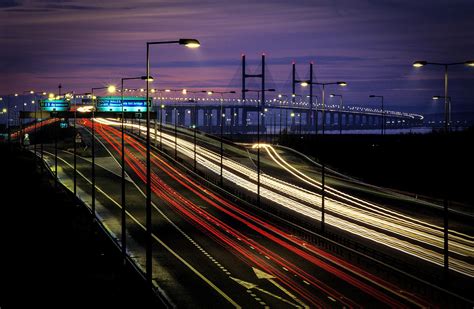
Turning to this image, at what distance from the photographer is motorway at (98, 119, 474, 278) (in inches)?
1775

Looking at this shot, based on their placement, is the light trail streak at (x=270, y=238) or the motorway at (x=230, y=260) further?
the light trail streak at (x=270, y=238)

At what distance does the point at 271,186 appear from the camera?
269ft

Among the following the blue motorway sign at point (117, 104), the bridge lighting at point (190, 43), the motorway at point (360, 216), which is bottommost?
the motorway at point (360, 216)

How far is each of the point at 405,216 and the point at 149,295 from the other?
124 ft

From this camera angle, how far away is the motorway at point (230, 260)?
3198 cm

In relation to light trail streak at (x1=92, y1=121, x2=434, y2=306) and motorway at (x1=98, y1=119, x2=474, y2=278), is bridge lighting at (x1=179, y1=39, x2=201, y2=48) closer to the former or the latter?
light trail streak at (x1=92, y1=121, x2=434, y2=306)

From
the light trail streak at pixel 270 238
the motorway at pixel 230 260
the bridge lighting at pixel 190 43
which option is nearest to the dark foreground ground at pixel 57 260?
the motorway at pixel 230 260

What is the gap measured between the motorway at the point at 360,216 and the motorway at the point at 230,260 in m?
5.16

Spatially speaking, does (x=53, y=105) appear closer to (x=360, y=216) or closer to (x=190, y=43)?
(x=360, y=216)

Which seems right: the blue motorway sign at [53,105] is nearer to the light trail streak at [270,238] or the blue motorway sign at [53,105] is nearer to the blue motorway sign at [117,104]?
the blue motorway sign at [117,104]

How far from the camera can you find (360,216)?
60250 mm

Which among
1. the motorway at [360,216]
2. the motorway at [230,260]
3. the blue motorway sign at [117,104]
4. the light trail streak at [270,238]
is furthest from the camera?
the blue motorway sign at [117,104]

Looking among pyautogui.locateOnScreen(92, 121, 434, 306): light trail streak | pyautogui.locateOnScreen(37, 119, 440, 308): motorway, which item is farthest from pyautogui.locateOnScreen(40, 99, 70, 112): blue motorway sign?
pyautogui.locateOnScreen(37, 119, 440, 308): motorway

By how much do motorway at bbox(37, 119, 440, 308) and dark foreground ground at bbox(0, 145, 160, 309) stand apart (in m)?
2.32
